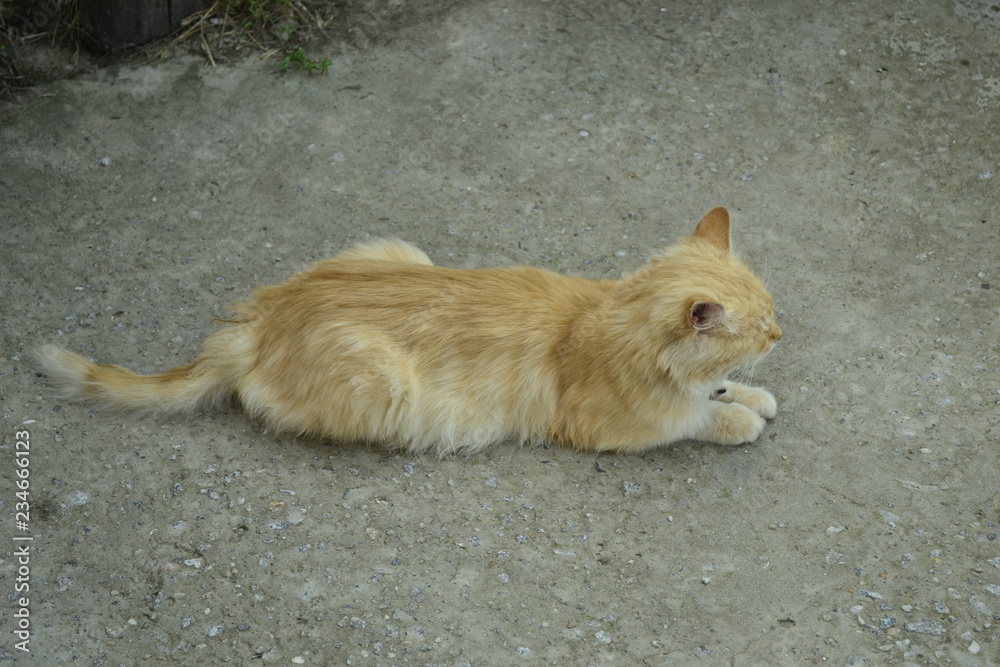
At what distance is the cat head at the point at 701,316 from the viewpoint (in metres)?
3.38

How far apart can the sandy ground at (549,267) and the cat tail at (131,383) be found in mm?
90

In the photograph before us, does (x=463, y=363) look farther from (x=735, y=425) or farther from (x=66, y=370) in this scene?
(x=66, y=370)

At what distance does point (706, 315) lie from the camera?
3.32 m

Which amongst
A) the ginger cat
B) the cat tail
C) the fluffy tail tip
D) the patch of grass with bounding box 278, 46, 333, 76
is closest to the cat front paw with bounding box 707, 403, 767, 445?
the ginger cat

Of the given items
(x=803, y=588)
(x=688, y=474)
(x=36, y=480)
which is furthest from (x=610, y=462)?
(x=36, y=480)

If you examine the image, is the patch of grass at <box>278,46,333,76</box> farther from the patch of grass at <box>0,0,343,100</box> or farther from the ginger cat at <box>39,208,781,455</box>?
the ginger cat at <box>39,208,781,455</box>

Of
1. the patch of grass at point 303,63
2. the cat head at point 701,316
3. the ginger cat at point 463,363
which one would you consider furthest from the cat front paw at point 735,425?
the patch of grass at point 303,63

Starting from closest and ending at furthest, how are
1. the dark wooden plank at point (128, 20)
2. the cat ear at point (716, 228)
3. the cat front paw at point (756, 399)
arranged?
the cat ear at point (716, 228) < the cat front paw at point (756, 399) < the dark wooden plank at point (128, 20)

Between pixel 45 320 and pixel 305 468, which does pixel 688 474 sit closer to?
pixel 305 468

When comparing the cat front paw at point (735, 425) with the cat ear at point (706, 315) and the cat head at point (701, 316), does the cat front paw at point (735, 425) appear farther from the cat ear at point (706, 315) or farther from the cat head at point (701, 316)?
the cat ear at point (706, 315)

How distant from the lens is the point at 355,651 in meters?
3.10

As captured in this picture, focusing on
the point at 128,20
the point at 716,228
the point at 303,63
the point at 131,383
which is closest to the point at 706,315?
the point at 716,228

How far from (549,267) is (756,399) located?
3.94 feet

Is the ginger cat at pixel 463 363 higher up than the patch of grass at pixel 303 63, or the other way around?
the patch of grass at pixel 303 63
